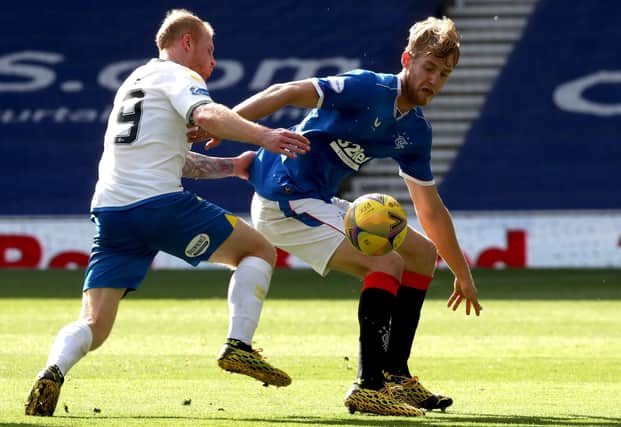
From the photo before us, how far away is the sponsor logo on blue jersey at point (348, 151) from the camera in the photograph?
6770 millimetres

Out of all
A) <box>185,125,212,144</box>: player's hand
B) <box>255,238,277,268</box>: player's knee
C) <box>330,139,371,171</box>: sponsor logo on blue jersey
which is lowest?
<box>255,238,277,268</box>: player's knee

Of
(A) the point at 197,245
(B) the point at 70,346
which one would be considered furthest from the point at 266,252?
(B) the point at 70,346

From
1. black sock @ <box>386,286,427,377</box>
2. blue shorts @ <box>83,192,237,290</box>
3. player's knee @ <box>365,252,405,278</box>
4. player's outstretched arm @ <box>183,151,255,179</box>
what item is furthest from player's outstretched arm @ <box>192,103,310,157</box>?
black sock @ <box>386,286,427,377</box>

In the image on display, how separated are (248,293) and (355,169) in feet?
3.31

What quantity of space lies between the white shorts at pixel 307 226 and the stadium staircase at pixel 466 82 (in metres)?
13.6

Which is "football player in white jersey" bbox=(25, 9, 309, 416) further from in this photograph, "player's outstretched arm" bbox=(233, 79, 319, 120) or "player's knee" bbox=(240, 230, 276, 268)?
"player's outstretched arm" bbox=(233, 79, 319, 120)

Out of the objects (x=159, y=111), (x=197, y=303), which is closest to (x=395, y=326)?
(x=159, y=111)

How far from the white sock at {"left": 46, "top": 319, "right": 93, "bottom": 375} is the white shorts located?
117cm

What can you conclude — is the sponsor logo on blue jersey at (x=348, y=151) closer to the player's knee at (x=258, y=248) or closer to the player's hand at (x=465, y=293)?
the player's knee at (x=258, y=248)

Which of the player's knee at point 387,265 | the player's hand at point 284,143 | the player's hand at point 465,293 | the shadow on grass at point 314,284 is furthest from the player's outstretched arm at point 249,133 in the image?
the shadow on grass at point 314,284

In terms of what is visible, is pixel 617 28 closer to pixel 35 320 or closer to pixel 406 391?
pixel 35 320

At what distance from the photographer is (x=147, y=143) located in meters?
6.26

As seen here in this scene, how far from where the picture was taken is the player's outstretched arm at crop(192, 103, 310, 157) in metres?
5.74

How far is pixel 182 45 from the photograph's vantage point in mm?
6492
